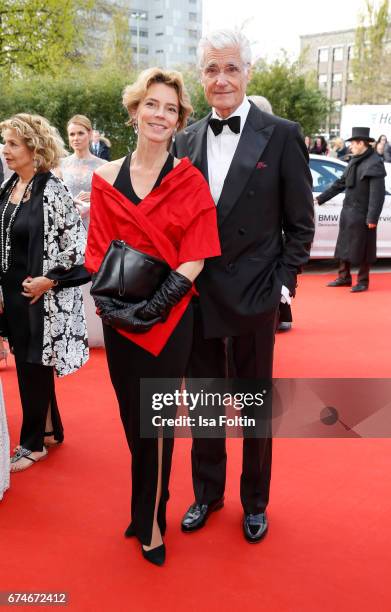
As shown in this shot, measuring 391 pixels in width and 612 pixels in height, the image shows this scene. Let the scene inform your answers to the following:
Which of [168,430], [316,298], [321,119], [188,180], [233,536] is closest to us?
[188,180]

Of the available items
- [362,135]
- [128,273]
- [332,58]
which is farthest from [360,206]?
[332,58]

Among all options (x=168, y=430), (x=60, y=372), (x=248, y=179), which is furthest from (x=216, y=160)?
(x=60, y=372)

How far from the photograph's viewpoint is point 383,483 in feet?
10.9

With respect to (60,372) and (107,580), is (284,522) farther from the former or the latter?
(60,372)

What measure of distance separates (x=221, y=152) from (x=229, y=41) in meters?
0.42

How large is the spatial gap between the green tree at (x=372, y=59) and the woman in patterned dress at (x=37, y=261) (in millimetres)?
35634

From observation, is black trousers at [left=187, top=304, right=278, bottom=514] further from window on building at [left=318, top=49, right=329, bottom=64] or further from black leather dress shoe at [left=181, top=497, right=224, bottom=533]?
→ window on building at [left=318, top=49, right=329, bottom=64]

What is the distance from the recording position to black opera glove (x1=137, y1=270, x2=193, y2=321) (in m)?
2.44

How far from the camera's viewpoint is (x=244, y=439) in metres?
2.88

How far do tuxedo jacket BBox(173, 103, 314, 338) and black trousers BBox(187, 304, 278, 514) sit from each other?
0.29 ft

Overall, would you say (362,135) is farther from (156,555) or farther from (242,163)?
(156,555)

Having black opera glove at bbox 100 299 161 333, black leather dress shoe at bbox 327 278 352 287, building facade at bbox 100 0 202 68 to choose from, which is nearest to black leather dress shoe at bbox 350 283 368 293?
black leather dress shoe at bbox 327 278 352 287

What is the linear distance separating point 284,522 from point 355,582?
497 mm

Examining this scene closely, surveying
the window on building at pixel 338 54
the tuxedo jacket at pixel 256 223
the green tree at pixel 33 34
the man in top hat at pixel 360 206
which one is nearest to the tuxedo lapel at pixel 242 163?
the tuxedo jacket at pixel 256 223
